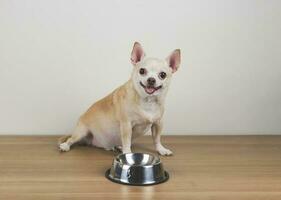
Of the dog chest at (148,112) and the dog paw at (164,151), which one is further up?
the dog chest at (148,112)

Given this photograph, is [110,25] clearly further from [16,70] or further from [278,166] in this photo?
[278,166]

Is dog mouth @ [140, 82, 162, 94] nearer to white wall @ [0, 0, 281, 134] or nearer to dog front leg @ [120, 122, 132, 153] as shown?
dog front leg @ [120, 122, 132, 153]

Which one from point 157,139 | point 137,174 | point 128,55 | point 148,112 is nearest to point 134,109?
point 148,112

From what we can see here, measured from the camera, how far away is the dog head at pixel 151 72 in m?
1.22

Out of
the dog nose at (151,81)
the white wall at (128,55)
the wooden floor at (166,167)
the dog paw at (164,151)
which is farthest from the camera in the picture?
the white wall at (128,55)

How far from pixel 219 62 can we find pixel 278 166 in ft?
1.75

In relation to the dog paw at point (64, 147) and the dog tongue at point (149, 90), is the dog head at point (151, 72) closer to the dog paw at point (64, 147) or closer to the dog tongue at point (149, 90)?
the dog tongue at point (149, 90)

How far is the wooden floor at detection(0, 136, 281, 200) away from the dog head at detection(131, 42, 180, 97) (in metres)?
0.22

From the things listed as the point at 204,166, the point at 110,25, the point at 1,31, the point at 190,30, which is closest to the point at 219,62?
the point at 190,30

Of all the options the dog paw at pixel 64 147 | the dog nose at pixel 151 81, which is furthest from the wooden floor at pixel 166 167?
the dog nose at pixel 151 81

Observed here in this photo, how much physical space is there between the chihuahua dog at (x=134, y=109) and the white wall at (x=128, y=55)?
9.0 inches

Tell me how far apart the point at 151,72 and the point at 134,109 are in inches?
5.0

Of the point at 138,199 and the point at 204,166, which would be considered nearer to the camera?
the point at 138,199

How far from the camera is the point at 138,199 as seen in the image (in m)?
0.94
